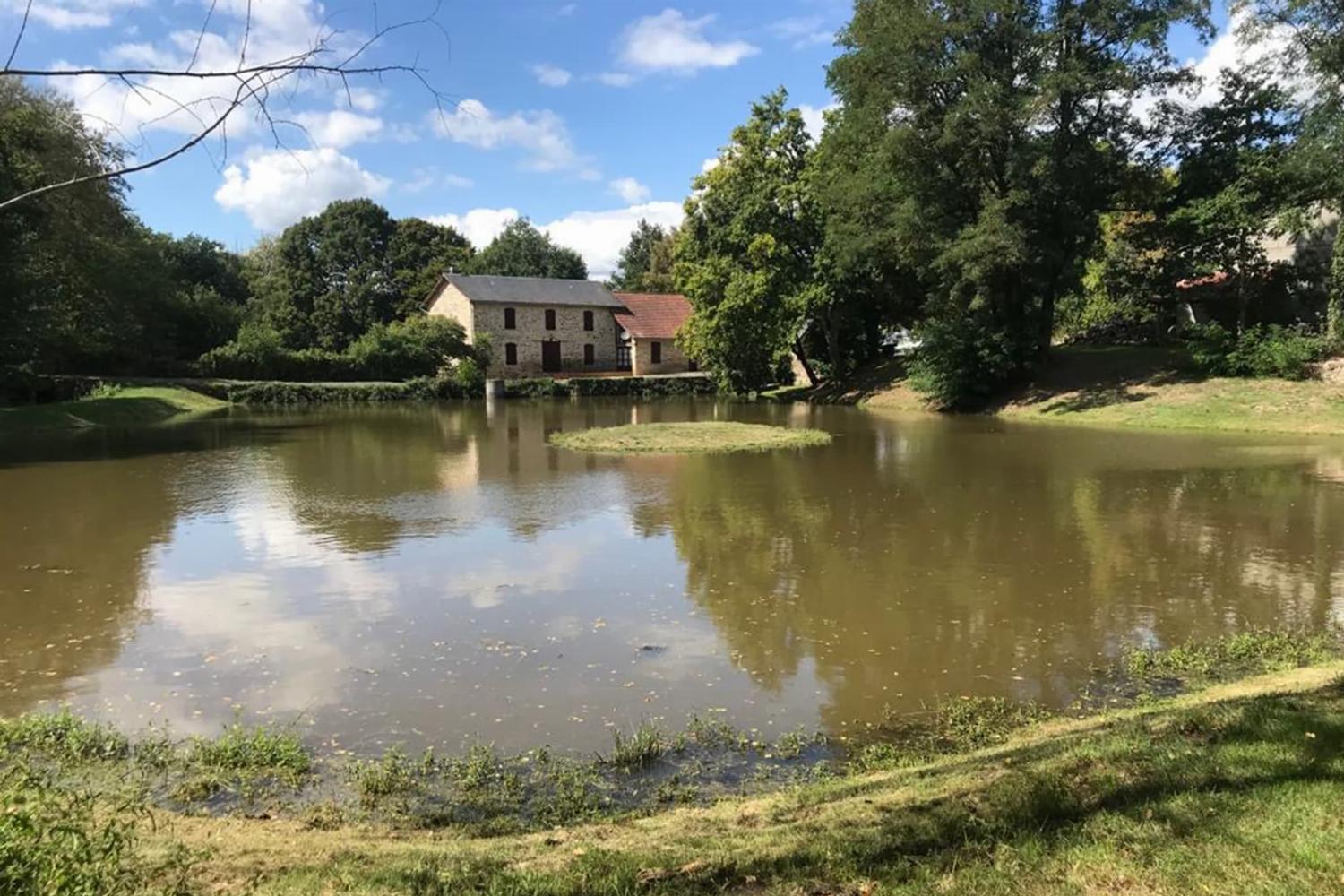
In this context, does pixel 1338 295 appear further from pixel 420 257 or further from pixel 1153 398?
pixel 420 257

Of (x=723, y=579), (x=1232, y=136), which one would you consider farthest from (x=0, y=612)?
(x=1232, y=136)

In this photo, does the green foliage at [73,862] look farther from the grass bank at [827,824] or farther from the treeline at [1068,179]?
the treeline at [1068,179]

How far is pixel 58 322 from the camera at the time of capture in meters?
34.4

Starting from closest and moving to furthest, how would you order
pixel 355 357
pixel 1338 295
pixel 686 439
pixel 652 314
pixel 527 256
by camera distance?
pixel 686 439, pixel 1338 295, pixel 355 357, pixel 652 314, pixel 527 256

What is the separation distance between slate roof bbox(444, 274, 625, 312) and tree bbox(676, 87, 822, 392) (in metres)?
15.5

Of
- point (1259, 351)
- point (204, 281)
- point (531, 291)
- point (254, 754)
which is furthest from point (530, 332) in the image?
point (254, 754)

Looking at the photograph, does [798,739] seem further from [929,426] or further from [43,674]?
[929,426]

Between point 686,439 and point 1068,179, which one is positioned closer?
point 686,439

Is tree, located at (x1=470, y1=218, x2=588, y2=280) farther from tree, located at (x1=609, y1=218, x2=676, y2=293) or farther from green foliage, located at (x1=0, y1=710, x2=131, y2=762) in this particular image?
green foliage, located at (x1=0, y1=710, x2=131, y2=762)

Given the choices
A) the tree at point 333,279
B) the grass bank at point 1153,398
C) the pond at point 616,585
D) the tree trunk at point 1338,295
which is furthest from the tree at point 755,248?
the tree at point 333,279

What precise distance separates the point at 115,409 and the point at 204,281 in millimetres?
37224

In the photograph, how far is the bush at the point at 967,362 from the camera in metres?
33.9

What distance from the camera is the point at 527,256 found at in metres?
84.2

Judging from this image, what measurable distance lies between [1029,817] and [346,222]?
71.6m
